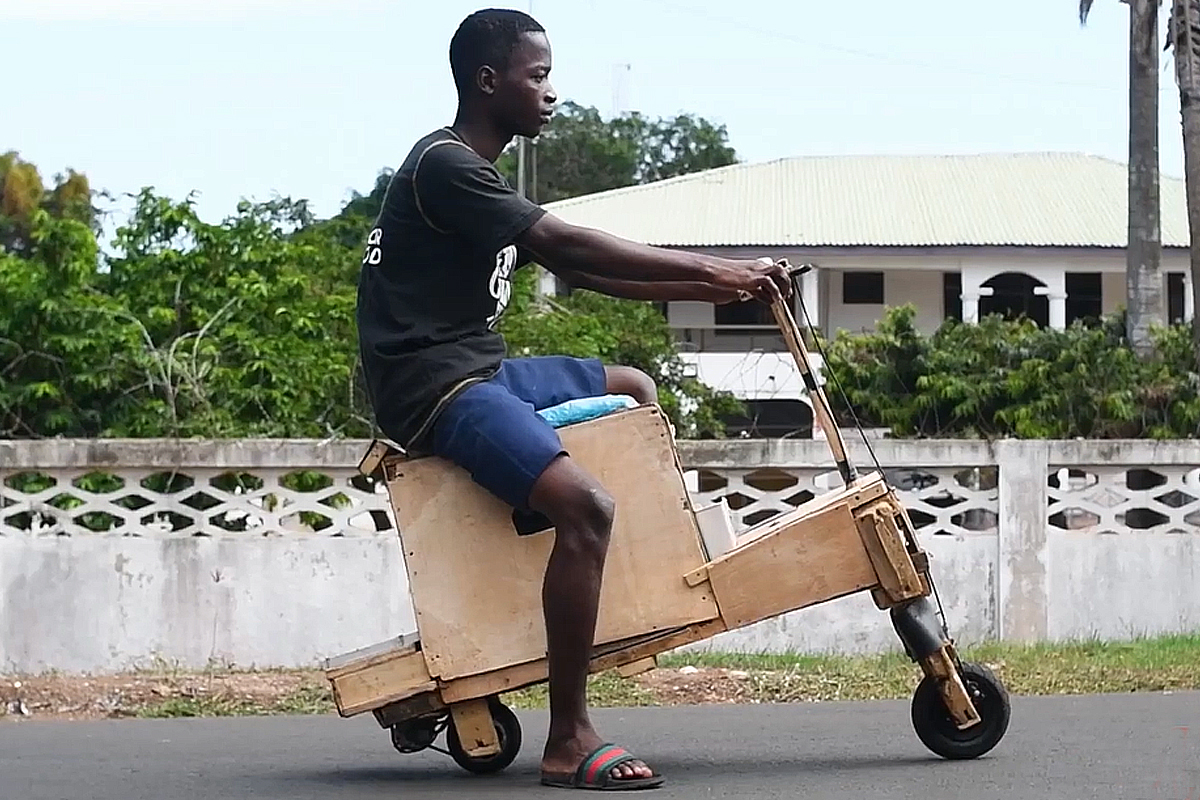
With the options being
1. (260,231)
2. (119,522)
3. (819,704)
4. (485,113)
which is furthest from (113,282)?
(485,113)

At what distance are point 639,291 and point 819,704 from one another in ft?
7.44

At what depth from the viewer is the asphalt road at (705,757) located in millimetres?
4457

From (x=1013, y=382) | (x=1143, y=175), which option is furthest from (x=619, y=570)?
(x=1143, y=175)

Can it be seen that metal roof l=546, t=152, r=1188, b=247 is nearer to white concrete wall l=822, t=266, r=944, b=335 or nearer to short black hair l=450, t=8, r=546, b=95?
white concrete wall l=822, t=266, r=944, b=335

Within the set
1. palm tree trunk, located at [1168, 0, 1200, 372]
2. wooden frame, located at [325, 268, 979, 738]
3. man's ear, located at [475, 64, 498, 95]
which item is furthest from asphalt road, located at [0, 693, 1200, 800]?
palm tree trunk, located at [1168, 0, 1200, 372]

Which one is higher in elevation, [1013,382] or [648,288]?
[648,288]

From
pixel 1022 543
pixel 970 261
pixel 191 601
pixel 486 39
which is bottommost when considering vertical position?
pixel 191 601

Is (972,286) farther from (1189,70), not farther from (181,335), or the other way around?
(181,335)

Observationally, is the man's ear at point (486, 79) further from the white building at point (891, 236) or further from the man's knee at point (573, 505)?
the white building at point (891, 236)

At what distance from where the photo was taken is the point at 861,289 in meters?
34.7

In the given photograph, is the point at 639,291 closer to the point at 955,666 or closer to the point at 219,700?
the point at 955,666

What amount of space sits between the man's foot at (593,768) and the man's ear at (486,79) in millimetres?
1629

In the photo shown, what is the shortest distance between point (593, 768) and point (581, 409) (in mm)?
906

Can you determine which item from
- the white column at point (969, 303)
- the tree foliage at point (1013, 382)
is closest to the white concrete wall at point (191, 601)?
the tree foliage at point (1013, 382)
